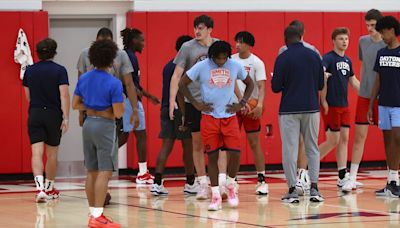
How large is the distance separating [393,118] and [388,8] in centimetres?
662

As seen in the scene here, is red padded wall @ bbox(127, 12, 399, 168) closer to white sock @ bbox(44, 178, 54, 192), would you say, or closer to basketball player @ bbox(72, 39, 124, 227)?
white sock @ bbox(44, 178, 54, 192)

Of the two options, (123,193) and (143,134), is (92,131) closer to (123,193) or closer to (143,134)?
(123,193)

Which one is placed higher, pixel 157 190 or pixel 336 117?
pixel 336 117

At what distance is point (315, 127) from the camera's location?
36.9 ft

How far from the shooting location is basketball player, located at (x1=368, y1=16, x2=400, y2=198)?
11562 millimetres

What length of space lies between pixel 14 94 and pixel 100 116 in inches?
280

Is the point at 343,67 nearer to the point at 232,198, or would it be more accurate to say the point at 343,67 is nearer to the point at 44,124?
the point at 232,198

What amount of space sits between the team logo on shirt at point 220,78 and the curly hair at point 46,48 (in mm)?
2444

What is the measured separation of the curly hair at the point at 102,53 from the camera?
358 inches

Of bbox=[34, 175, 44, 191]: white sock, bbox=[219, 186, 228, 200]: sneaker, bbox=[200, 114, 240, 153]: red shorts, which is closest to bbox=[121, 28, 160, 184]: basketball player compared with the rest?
bbox=[34, 175, 44, 191]: white sock

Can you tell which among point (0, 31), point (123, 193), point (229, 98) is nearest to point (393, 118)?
point (229, 98)

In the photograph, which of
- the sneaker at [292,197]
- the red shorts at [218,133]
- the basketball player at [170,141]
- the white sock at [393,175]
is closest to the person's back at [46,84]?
the basketball player at [170,141]

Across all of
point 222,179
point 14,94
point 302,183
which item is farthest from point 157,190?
point 14,94

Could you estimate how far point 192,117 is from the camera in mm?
11547
